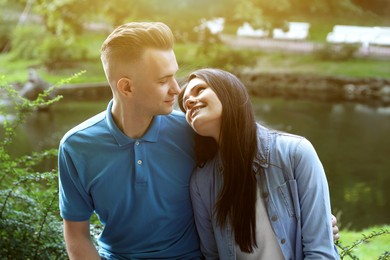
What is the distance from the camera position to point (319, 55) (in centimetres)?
999

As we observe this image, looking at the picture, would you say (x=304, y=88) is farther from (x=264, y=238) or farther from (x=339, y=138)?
(x=264, y=238)

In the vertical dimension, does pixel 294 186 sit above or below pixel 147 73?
below

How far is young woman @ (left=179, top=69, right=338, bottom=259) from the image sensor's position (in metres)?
1.21

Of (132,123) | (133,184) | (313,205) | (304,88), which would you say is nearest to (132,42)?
(132,123)

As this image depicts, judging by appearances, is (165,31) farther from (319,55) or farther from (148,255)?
(319,55)

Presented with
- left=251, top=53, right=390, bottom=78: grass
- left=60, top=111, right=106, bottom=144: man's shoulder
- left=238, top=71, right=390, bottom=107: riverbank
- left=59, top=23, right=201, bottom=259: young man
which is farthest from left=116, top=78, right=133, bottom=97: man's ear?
left=251, top=53, right=390, bottom=78: grass

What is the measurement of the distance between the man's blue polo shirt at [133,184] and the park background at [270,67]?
1.63 m

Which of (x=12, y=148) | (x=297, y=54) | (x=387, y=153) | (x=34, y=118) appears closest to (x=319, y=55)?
(x=297, y=54)

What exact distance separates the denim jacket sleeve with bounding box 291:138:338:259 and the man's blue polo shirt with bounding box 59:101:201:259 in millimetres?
294

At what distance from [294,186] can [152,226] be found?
15.0 inches

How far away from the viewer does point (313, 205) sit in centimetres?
121

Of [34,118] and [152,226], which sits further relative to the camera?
[34,118]

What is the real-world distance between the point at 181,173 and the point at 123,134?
0.58ft

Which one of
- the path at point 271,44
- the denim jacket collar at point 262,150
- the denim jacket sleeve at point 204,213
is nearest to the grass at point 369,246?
the denim jacket sleeve at point 204,213
